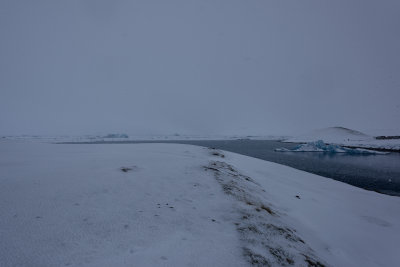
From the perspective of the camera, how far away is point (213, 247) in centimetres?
215

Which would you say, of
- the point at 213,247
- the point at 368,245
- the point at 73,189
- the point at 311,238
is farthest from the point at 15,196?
the point at 368,245

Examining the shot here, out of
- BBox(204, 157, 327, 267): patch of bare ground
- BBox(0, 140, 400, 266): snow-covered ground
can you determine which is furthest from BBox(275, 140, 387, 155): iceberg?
BBox(204, 157, 327, 267): patch of bare ground

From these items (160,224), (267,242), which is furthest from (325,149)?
(160,224)

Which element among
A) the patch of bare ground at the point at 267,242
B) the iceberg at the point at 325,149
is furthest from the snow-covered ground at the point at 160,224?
the iceberg at the point at 325,149

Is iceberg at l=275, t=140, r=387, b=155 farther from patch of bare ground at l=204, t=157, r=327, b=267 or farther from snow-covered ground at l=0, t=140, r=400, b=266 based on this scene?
patch of bare ground at l=204, t=157, r=327, b=267

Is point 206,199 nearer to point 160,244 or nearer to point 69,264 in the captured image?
point 160,244

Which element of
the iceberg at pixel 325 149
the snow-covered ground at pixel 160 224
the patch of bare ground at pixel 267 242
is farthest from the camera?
the iceberg at pixel 325 149

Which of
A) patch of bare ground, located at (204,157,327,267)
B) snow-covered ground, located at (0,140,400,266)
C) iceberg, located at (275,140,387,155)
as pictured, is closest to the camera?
snow-covered ground, located at (0,140,400,266)

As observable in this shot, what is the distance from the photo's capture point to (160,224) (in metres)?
2.50

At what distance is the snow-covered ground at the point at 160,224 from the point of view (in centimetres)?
187

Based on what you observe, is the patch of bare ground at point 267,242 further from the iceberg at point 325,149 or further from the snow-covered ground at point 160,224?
the iceberg at point 325,149

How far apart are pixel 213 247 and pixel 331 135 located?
66306 mm

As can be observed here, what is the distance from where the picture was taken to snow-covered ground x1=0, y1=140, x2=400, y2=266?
187 cm

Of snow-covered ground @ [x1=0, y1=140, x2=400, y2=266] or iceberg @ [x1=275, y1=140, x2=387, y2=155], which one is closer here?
snow-covered ground @ [x1=0, y1=140, x2=400, y2=266]
